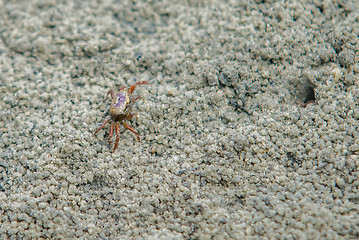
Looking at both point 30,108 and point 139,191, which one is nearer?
point 139,191

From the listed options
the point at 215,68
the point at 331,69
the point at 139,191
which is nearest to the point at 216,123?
the point at 215,68

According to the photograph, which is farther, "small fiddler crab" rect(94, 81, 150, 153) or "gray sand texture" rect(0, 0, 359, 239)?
"small fiddler crab" rect(94, 81, 150, 153)

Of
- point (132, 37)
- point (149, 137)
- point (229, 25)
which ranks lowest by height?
point (149, 137)

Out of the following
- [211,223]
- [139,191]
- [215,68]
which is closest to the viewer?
[211,223]

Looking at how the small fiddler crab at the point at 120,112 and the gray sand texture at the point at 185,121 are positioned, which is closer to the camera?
the gray sand texture at the point at 185,121

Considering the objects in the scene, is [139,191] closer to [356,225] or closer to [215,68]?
[215,68]

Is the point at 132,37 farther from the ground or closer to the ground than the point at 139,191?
farther from the ground

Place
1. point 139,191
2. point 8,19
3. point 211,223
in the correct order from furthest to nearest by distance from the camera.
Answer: point 8,19 < point 139,191 < point 211,223

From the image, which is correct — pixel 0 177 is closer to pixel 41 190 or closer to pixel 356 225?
pixel 41 190
